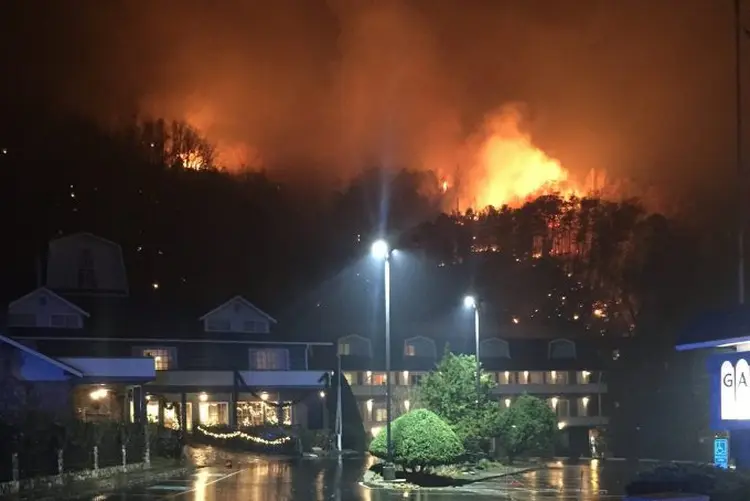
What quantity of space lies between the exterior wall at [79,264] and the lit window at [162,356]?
7165 millimetres

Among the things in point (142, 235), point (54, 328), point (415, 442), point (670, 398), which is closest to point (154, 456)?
point (415, 442)

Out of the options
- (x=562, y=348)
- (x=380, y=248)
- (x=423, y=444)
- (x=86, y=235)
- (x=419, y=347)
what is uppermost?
(x=86, y=235)

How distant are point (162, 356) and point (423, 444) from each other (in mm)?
27502

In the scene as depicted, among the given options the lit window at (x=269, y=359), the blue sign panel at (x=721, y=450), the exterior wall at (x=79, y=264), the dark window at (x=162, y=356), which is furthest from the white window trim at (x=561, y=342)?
the blue sign panel at (x=721, y=450)

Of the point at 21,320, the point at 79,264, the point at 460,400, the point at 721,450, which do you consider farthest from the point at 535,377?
the point at 721,450

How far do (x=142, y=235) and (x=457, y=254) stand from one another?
3507 cm

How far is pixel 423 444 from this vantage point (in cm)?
3231

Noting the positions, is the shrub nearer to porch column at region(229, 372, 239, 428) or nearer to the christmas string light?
the christmas string light

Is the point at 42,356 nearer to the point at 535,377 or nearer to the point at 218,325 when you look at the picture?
the point at 218,325

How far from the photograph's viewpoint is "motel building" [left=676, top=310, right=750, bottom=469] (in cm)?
1620

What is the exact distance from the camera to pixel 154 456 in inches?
1527

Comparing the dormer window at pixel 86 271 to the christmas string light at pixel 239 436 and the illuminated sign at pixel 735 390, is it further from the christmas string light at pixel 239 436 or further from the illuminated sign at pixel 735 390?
the illuminated sign at pixel 735 390

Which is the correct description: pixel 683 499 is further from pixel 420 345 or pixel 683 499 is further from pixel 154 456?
pixel 420 345

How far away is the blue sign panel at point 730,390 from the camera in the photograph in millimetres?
16109
